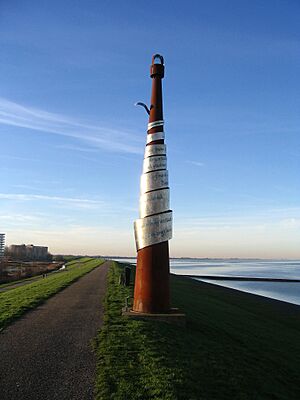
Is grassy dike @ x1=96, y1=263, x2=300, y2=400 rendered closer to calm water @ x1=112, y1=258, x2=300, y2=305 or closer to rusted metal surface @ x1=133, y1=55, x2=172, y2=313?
rusted metal surface @ x1=133, y1=55, x2=172, y2=313

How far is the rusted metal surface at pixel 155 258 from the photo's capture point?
12523 mm

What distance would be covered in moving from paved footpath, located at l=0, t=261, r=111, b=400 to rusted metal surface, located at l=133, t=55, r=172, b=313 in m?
1.66

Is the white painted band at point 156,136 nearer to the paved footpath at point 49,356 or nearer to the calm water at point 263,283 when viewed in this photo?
the paved footpath at point 49,356

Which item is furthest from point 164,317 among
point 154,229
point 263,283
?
point 263,283

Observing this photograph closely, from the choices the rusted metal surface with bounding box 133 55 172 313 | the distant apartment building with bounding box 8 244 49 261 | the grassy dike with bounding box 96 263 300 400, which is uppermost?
the distant apartment building with bounding box 8 244 49 261

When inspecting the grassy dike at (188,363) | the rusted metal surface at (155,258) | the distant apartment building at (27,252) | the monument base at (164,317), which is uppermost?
the distant apartment building at (27,252)

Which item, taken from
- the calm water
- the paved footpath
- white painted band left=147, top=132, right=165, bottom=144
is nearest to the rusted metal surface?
white painted band left=147, top=132, right=165, bottom=144

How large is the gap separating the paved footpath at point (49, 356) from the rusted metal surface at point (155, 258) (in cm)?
166

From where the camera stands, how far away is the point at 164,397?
644 centimetres

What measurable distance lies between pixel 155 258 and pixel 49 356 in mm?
5095

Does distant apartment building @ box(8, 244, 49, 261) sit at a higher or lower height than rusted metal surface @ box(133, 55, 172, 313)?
higher

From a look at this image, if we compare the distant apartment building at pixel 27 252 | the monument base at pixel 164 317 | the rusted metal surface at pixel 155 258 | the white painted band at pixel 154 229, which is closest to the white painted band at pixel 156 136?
the rusted metal surface at pixel 155 258

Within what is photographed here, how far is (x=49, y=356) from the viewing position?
823cm

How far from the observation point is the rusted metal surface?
41.1 feet
